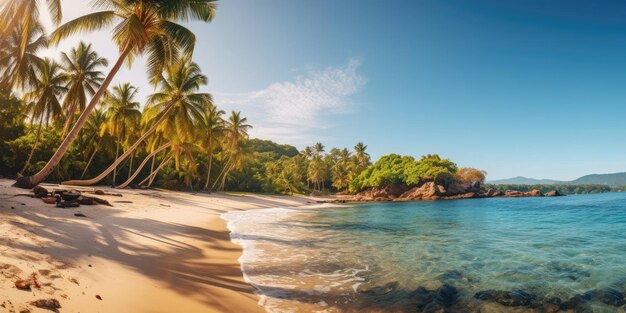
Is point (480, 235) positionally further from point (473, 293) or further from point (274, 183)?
point (274, 183)

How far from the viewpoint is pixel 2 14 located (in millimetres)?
10352

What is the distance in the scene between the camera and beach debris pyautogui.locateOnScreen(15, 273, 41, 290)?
14.1 ft

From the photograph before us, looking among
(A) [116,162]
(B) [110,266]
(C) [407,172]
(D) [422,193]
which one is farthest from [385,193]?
(B) [110,266]

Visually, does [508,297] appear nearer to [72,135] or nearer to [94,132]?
[72,135]

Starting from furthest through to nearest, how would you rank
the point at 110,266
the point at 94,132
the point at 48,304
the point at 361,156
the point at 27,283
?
the point at 361,156 < the point at 94,132 < the point at 110,266 < the point at 27,283 < the point at 48,304

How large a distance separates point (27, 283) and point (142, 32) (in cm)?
1252

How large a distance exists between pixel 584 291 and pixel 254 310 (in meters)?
7.56

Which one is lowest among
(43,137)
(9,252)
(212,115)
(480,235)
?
(480,235)

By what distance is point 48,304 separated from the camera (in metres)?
4.10

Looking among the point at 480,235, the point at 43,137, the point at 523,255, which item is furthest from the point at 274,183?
the point at 523,255

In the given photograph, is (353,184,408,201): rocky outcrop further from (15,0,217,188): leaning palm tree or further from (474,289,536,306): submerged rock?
(474,289,536,306): submerged rock

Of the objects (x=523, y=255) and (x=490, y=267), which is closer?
(x=490, y=267)

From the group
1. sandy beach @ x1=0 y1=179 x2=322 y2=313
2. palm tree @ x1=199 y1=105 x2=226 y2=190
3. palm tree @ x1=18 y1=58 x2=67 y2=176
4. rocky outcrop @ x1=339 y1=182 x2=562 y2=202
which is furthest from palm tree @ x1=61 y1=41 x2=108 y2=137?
rocky outcrop @ x1=339 y1=182 x2=562 y2=202

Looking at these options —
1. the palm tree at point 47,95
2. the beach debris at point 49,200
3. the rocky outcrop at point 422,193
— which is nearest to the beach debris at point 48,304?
the beach debris at point 49,200
